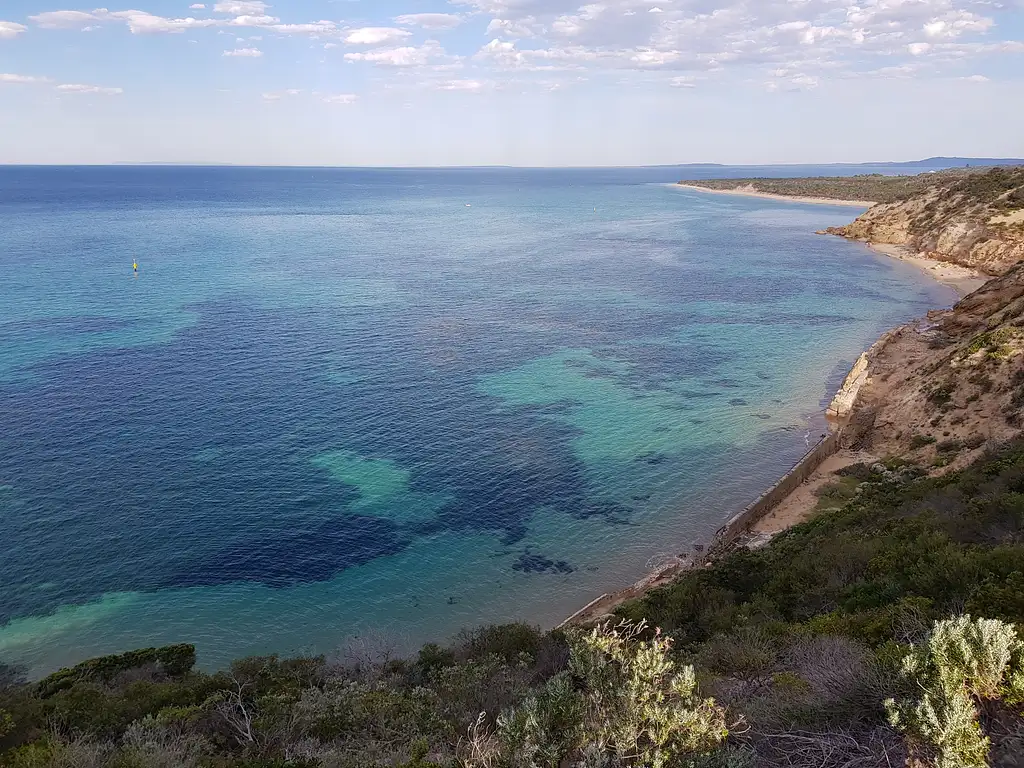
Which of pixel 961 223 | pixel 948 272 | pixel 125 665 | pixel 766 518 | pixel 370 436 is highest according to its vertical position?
pixel 961 223

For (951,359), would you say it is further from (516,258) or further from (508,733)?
(516,258)

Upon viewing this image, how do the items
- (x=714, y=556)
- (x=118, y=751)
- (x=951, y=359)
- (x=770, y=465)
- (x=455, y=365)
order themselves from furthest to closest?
(x=455, y=365), (x=951, y=359), (x=770, y=465), (x=714, y=556), (x=118, y=751)

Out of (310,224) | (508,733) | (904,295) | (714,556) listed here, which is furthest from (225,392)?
(310,224)

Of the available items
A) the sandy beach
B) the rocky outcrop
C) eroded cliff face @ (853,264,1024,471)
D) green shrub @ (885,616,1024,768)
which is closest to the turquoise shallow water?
the rocky outcrop

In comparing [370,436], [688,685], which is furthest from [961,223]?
[688,685]

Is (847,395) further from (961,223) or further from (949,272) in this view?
(961,223)

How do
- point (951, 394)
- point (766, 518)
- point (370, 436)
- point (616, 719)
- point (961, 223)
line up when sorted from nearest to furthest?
point (616, 719) < point (766, 518) < point (951, 394) < point (370, 436) < point (961, 223)

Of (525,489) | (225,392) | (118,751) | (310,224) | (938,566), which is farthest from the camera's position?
(310,224)

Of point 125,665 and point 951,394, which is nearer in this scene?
point 125,665
